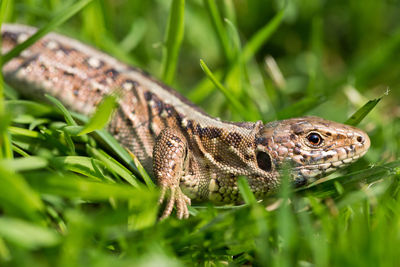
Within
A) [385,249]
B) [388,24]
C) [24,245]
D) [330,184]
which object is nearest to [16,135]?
[24,245]

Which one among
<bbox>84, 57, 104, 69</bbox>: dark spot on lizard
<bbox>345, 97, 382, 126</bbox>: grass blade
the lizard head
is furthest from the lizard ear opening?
<bbox>84, 57, 104, 69</bbox>: dark spot on lizard

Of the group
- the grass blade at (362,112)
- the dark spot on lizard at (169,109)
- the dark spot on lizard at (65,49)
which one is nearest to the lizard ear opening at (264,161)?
the grass blade at (362,112)

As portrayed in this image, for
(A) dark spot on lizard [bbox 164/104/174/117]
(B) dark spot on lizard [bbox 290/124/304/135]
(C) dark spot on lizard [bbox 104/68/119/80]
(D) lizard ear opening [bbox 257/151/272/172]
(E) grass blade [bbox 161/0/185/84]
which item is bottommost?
(D) lizard ear opening [bbox 257/151/272/172]

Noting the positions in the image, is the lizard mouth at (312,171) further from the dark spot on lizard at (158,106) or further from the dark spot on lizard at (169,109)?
the dark spot on lizard at (158,106)

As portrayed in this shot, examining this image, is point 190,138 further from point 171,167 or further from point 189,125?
point 171,167

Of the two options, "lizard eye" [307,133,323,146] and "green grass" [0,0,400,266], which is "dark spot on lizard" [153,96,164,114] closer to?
"green grass" [0,0,400,266]

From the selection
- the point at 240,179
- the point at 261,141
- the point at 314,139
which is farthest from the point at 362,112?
the point at 240,179
